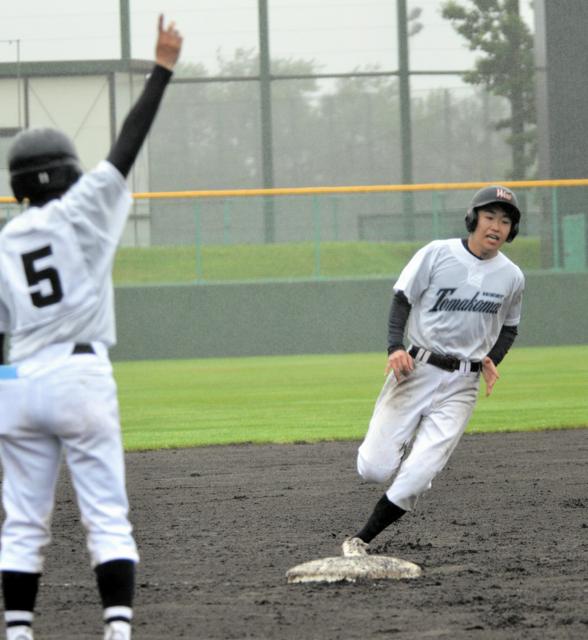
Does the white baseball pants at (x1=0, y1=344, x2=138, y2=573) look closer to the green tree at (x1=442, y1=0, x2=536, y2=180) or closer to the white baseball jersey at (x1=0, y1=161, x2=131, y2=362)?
the white baseball jersey at (x1=0, y1=161, x2=131, y2=362)

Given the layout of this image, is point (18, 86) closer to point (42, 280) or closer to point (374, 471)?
point (374, 471)

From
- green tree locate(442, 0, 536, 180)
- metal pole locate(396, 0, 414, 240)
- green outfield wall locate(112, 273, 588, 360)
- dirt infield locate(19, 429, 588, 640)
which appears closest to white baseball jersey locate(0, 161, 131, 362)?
dirt infield locate(19, 429, 588, 640)

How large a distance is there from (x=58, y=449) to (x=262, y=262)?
18.8m

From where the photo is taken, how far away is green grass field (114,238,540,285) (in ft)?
72.2

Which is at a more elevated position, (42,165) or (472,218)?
(42,165)

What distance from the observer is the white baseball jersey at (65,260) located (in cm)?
344

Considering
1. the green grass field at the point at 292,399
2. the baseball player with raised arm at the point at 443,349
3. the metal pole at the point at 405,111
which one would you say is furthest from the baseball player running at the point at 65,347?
the metal pole at the point at 405,111

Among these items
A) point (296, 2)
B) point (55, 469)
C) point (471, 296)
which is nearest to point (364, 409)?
point (471, 296)

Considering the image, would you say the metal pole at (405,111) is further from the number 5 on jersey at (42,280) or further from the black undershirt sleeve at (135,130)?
the number 5 on jersey at (42,280)

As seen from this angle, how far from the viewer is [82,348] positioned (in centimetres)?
347

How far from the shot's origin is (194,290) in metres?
21.6

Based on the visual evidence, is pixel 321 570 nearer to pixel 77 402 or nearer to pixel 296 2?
pixel 77 402

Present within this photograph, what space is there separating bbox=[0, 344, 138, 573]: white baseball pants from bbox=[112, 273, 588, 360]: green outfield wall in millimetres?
17768

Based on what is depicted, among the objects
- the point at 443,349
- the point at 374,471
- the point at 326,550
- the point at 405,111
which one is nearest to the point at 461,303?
the point at 443,349
